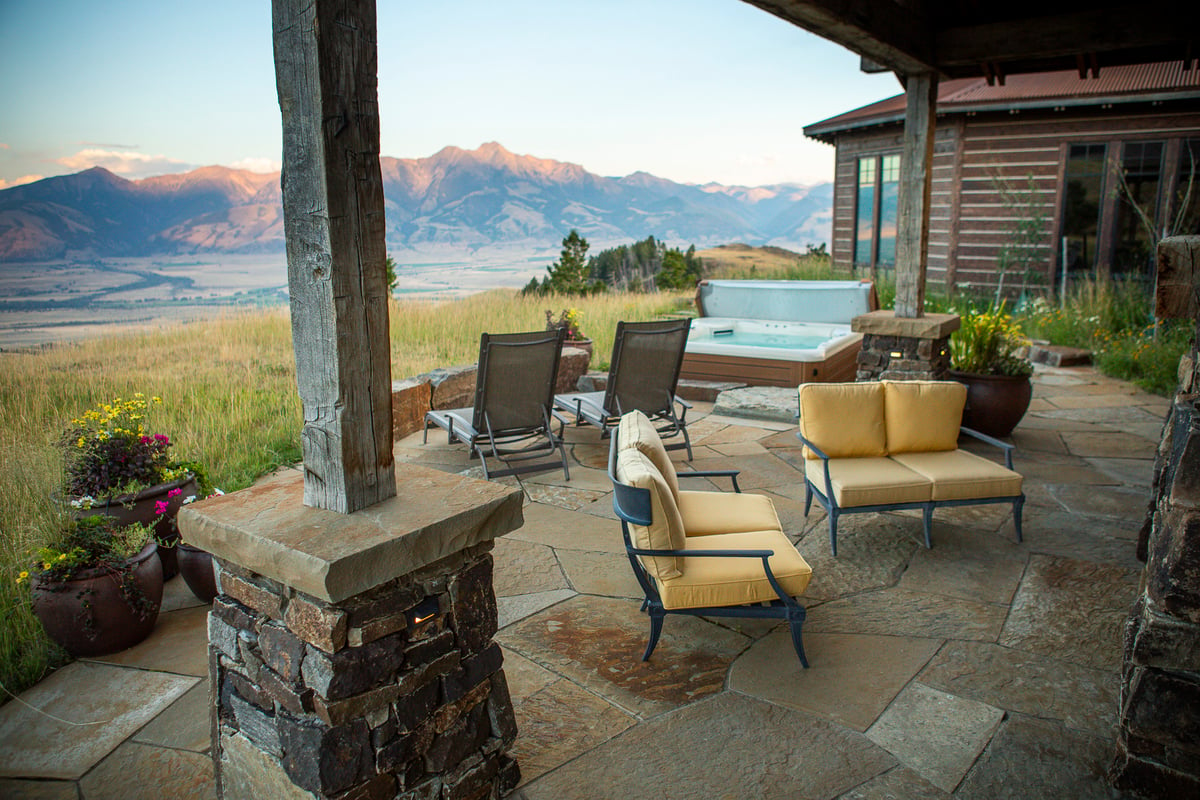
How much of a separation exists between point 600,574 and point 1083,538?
8.60ft

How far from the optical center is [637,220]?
3909cm

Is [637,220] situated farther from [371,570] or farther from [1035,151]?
[371,570]

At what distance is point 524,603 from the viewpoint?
3.31 meters

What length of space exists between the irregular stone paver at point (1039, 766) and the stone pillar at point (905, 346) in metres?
3.98


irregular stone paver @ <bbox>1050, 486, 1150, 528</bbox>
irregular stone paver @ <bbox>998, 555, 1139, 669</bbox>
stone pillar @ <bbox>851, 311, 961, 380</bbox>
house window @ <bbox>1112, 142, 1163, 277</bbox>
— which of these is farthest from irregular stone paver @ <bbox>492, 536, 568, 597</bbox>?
house window @ <bbox>1112, 142, 1163, 277</bbox>

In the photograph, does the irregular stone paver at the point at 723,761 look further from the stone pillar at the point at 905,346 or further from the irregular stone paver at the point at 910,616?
the stone pillar at the point at 905,346

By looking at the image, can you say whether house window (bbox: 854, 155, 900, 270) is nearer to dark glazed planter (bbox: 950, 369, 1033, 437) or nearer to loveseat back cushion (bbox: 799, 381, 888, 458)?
dark glazed planter (bbox: 950, 369, 1033, 437)

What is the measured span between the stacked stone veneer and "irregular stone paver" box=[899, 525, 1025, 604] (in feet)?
7.33

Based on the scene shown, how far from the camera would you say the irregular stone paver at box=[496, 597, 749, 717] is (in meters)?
2.65

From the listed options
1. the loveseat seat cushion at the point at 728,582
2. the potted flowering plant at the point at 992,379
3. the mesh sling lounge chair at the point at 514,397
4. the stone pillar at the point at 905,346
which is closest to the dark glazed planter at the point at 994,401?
the potted flowering plant at the point at 992,379

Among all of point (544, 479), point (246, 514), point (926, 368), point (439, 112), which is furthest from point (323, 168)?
point (439, 112)

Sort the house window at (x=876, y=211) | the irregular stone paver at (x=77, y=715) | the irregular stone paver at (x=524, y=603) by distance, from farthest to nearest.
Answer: the house window at (x=876, y=211) → the irregular stone paver at (x=524, y=603) → the irregular stone paver at (x=77, y=715)

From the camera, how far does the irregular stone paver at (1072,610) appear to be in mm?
2875

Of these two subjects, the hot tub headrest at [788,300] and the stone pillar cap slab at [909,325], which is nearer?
the stone pillar cap slab at [909,325]
